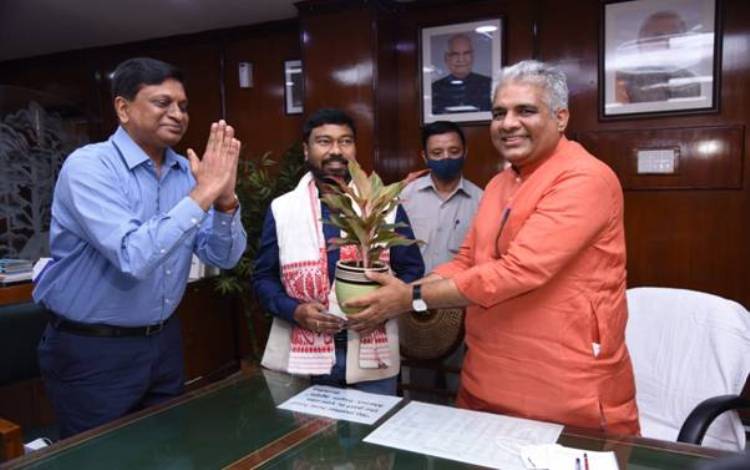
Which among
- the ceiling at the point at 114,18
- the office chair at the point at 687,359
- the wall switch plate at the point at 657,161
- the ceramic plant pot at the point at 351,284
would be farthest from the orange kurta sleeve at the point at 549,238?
the ceiling at the point at 114,18

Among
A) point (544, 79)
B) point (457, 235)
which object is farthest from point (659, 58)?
point (544, 79)

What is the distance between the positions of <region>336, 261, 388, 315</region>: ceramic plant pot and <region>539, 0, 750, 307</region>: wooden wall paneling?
8.60ft

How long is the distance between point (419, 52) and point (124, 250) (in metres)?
3.03

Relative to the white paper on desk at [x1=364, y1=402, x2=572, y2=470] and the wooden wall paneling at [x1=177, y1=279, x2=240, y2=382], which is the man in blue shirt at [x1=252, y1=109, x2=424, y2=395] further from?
the wooden wall paneling at [x1=177, y1=279, x2=240, y2=382]

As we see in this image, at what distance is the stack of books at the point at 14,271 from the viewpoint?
9.84 ft

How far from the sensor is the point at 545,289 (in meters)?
1.52

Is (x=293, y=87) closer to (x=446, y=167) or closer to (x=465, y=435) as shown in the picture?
(x=446, y=167)

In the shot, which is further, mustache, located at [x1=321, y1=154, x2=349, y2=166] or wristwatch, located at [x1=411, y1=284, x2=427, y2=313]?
mustache, located at [x1=321, y1=154, x2=349, y2=166]

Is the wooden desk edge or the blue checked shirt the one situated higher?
the blue checked shirt

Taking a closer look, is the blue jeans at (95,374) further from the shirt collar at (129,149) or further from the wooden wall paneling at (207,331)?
the wooden wall paneling at (207,331)

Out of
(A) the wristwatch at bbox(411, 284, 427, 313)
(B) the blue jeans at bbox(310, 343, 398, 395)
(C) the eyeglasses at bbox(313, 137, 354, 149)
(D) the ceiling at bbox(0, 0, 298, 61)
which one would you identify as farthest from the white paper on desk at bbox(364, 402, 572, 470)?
(D) the ceiling at bbox(0, 0, 298, 61)

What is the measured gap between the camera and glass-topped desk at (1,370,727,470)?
1243mm

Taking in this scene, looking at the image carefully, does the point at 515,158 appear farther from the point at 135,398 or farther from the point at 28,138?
the point at 28,138

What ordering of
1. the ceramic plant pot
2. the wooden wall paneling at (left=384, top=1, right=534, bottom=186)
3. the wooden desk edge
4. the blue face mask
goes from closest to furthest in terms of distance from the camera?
the ceramic plant pot → the wooden desk edge → the blue face mask → the wooden wall paneling at (left=384, top=1, right=534, bottom=186)
